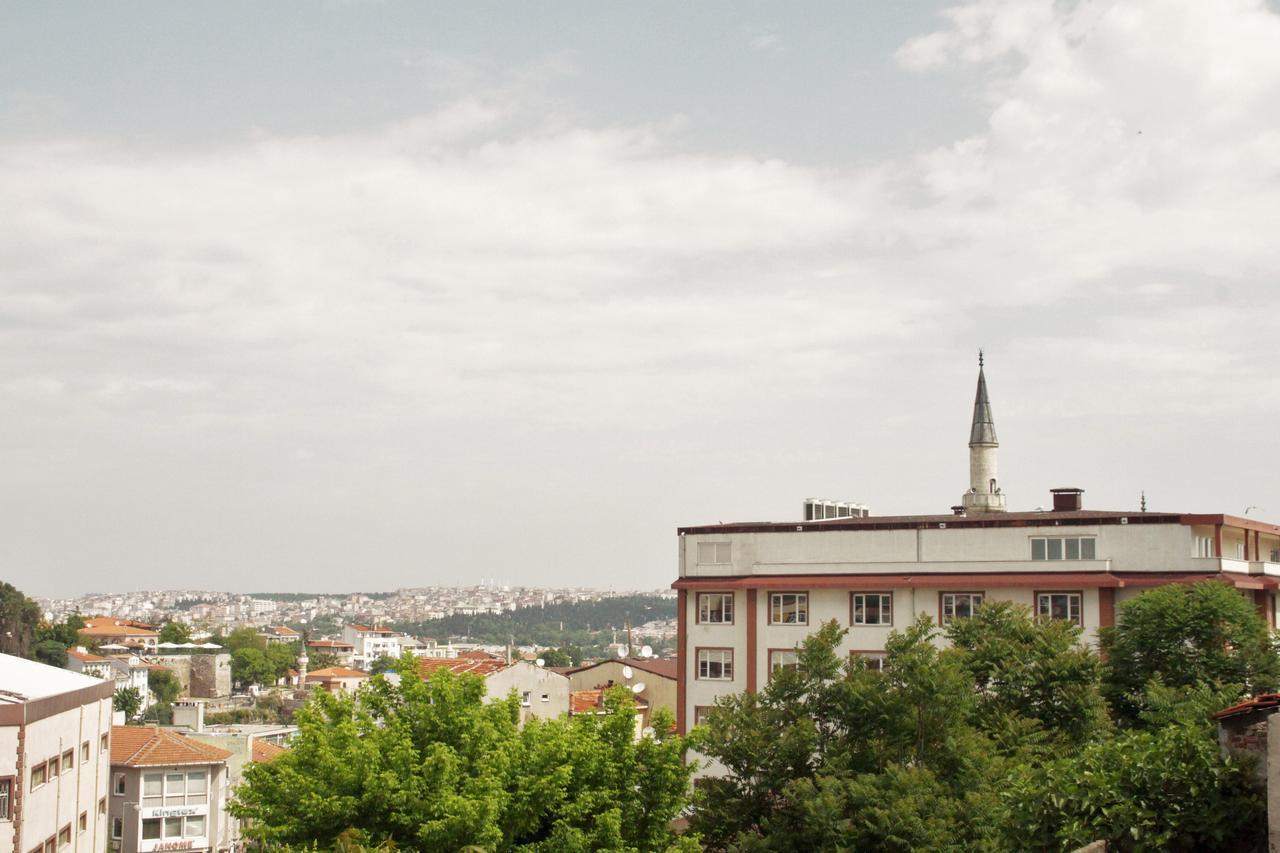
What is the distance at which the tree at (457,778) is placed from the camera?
78.1 feet

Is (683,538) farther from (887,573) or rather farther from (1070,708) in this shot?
(1070,708)

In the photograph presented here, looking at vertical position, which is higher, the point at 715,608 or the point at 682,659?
the point at 715,608

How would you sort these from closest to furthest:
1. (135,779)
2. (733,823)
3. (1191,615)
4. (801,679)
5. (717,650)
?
(733,823) < (801,679) < (1191,615) < (717,650) < (135,779)

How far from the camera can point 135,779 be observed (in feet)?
201

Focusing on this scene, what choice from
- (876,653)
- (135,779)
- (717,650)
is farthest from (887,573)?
(135,779)

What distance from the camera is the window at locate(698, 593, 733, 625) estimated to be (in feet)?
182

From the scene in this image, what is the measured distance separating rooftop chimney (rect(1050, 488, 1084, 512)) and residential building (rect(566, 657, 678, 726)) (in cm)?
2942

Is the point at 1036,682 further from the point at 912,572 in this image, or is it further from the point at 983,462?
the point at 983,462

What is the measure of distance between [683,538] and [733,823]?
27.5 metres

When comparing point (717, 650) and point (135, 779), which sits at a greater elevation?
point (717, 650)

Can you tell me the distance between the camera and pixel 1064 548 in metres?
50.1

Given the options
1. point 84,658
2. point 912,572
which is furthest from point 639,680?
point 84,658

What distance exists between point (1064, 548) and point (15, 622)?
13229 cm

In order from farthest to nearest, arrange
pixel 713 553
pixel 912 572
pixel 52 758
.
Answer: pixel 713 553
pixel 912 572
pixel 52 758
